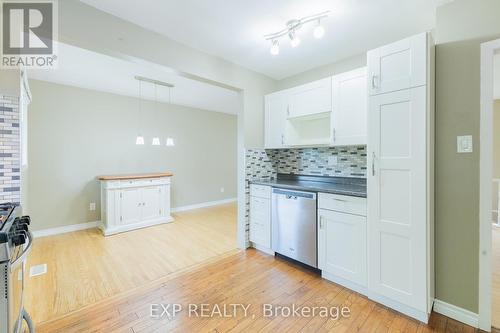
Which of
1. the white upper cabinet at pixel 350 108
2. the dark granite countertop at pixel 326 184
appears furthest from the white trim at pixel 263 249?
the white upper cabinet at pixel 350 108

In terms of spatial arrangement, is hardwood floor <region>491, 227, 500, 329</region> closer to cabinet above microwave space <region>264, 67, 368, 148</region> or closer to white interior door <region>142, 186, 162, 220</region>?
cabinet above microwave space <region>264, 67, 368, 148</region>

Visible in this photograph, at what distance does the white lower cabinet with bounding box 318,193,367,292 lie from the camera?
2018 mm

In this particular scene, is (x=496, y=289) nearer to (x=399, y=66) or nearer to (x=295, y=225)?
(x=295, y=225)

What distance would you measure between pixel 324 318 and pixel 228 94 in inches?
154

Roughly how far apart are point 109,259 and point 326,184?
285 centimetres

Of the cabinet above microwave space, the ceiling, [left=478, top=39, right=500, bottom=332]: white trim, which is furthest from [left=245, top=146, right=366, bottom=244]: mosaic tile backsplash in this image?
the ceiling

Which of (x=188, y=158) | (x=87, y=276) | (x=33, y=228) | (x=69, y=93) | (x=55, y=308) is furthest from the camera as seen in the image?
(x=188, y=158)

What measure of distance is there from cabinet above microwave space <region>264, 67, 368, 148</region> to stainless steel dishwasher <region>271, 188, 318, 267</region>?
2.27ft

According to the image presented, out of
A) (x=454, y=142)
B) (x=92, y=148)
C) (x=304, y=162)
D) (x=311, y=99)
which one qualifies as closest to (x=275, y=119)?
(x=311, y=99)

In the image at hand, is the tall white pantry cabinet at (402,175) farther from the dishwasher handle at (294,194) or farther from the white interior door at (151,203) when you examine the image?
the white interior door at (151,203)

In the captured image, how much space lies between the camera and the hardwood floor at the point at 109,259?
2014 millimetres

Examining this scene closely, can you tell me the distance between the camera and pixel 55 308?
185 cm

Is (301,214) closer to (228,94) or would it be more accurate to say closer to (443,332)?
(443,332)

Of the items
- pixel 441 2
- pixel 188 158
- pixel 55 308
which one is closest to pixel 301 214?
pixel 441 2
